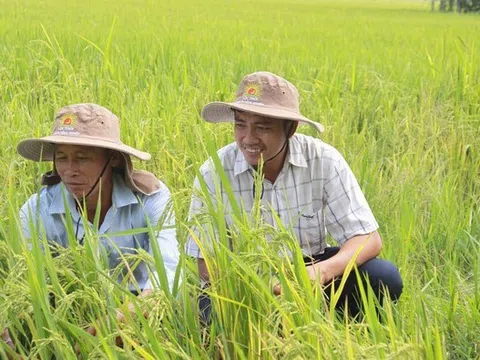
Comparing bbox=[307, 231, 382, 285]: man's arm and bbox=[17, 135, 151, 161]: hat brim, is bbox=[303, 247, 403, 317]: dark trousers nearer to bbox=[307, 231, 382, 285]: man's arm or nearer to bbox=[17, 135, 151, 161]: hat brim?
bbox=[307, 231, 382, 285]: man's arm

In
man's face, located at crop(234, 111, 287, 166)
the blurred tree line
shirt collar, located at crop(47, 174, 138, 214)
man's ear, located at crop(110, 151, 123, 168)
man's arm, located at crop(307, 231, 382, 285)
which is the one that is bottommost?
the blurred tree line

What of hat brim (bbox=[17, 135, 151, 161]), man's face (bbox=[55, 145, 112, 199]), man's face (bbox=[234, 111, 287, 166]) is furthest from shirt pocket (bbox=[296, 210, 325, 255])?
man's face (bbox=[55, 145, 112, 199])

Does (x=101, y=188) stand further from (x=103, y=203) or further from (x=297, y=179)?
(x=297, y=179)

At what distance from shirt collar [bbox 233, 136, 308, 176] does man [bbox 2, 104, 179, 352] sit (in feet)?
0.71

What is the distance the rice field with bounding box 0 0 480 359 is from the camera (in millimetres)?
1505

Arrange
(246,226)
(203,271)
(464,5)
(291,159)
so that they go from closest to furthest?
(246,226), (203,271), (291,159), (464,5)

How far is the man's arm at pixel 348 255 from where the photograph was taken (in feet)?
7.38

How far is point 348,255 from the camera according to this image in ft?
7.73

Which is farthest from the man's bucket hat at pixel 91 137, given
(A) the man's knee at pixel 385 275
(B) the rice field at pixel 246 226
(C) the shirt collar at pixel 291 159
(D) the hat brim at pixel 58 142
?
(A) the man's knee at pixel 385 275

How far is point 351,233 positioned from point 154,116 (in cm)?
147

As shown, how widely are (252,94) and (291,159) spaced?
0.22 metres

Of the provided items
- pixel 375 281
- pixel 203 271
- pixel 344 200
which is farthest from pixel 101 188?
pixel 375 281

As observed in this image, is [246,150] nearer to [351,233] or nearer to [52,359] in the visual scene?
[351,233]

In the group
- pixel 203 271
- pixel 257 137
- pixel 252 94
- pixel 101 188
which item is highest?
pixel 252 94
